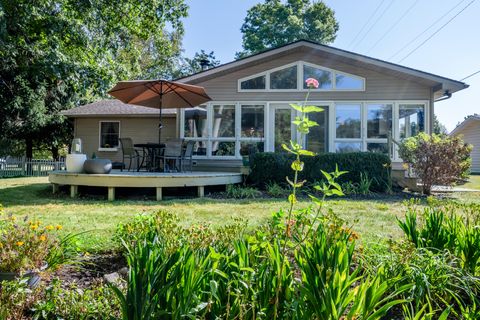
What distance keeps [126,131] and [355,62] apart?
9.12 metres

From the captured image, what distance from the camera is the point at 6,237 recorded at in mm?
2355

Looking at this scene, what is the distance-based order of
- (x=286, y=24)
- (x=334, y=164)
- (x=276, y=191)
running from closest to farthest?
(x=276, y=191) → (x=334, y=164) → (x=286, y=24)

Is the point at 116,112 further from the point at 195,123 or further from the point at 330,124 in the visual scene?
the point at 330,124

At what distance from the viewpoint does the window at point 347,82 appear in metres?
Answer: 10.4

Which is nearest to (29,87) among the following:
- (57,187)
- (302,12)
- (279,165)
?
(57,187)

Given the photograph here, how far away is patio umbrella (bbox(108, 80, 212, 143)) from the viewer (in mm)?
8148

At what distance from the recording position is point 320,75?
34.5 ft

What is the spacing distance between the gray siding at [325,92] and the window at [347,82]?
0.16m

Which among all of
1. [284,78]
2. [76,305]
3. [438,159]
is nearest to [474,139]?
[438,159]

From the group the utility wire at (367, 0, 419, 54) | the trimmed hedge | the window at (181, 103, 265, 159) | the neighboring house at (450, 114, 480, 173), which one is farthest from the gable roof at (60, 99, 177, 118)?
the neighboring house at (450, 114, 480, 173)

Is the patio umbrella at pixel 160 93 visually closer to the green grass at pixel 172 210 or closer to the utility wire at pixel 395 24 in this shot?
the green grass at pixel 172 210

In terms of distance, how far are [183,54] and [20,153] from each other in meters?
15.9

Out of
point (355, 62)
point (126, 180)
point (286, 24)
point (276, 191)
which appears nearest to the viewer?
point (126, 180)

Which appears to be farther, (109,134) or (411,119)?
(109,134)
